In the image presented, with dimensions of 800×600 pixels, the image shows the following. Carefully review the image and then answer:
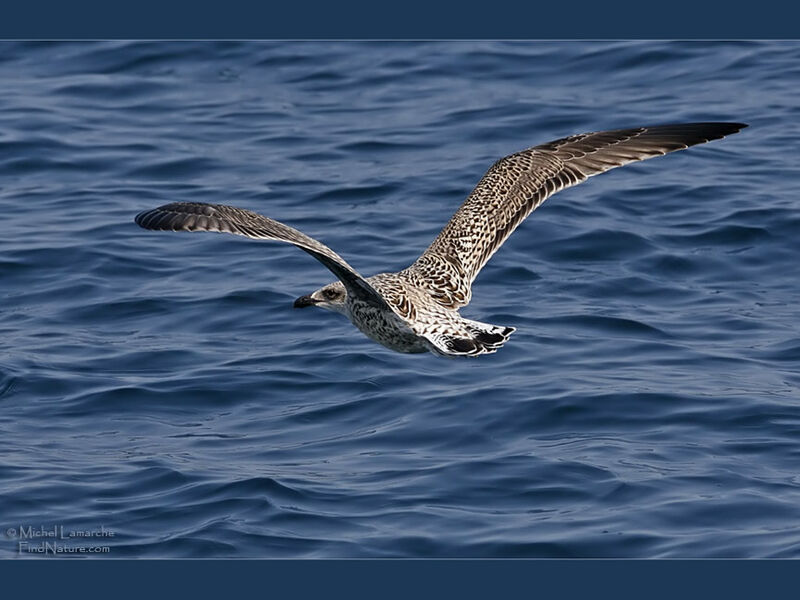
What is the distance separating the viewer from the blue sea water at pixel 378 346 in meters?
10.6

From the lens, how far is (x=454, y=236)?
10.8m

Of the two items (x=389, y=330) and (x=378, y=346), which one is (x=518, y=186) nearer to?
(x=389, y=330)

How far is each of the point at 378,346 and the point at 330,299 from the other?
3.33m

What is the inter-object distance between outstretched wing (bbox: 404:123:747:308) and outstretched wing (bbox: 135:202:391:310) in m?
1.50

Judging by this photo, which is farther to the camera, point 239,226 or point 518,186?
point 518,186

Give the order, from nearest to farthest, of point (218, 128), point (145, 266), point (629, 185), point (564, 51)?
1. point (145, 266)
2. point (629, 185)
3. point (218, 128)
4. point (564, 51)

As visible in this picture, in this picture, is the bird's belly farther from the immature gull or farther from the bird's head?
the bird's head

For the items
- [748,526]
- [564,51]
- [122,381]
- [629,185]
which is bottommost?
[748,526]

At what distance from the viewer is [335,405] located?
477 inches

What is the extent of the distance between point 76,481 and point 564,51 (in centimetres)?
1249

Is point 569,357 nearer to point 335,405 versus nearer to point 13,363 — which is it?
point 335,405

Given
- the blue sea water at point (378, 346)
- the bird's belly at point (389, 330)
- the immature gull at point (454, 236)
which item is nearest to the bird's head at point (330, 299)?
the immature gull at point (454, 236)

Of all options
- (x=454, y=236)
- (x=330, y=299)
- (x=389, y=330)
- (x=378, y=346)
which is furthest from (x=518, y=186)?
(x=378, y=346)

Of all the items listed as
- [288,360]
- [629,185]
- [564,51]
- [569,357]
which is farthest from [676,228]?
[564,51]
